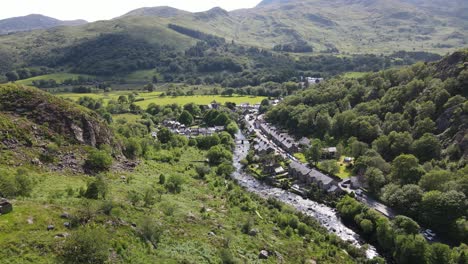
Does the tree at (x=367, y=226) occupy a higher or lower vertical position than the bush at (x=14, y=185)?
lower

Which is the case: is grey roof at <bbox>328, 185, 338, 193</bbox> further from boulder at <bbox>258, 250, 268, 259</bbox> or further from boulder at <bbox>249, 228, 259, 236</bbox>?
boulder at <bbox>258, 250, 268, 259</bbox>

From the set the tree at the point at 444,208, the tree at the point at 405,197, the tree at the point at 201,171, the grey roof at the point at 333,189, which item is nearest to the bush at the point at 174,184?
the tree at the point at 201,171

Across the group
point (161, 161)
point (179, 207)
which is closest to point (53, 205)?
point (179, 207)

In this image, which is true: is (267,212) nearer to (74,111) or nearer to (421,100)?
(74,111)

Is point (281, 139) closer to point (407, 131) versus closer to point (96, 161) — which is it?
point (407, 131)

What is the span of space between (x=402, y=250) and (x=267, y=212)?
23.6m

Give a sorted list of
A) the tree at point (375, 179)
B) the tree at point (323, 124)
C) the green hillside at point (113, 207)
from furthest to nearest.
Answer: the tree at point (323, 124)
the tree at point (375, 179)
the green hillside at point (113, 207)

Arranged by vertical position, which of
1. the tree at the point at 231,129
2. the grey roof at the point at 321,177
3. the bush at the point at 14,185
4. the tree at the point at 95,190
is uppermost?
the bush at the point at 14,185

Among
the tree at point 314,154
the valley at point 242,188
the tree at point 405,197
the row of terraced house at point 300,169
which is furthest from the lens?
the tree at point 314,154

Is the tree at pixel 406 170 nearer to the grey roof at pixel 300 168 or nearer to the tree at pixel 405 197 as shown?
the tree at pixel 405 197

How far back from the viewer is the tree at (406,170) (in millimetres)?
72188

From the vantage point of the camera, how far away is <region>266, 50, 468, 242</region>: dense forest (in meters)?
62.7

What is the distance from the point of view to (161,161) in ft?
283

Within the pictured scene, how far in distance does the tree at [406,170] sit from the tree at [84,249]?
62901mm
